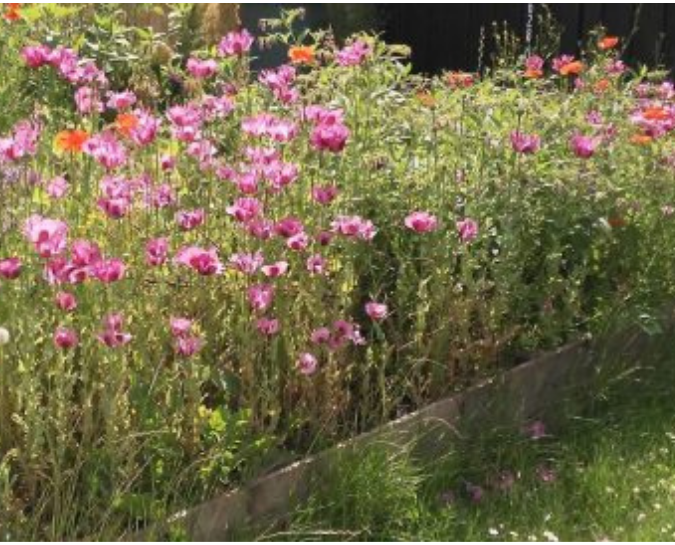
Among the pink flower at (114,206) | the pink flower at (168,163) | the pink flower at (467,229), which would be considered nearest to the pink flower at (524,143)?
the pink flower at (467,229)

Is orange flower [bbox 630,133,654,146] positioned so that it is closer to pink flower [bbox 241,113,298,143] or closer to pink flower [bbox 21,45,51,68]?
pink flower [bbox 241,113,298,143]

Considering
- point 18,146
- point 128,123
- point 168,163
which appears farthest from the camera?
point 168,163

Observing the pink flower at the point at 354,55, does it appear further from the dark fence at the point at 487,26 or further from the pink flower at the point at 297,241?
the dark fence at the point at 487,26

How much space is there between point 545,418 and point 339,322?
1003 millimetres

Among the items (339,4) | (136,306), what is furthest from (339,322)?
(339,4)

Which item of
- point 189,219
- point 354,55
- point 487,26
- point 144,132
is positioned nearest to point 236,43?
point 354,55

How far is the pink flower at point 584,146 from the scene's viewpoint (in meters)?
3.93

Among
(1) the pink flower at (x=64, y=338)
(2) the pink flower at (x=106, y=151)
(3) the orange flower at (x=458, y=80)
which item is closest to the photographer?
(1) the pink flower at (x=64, y=338)

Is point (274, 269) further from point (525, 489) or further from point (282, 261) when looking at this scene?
point (525, 489)

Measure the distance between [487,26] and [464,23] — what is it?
0.32 metres

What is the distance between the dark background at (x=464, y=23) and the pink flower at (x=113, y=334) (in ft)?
24.2

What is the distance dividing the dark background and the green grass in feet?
19.7

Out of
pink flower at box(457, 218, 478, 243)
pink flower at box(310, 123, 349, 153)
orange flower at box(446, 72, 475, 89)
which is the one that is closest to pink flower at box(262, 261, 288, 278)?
pink flower at box(310, 123, 349, 153)

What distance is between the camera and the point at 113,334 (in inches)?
106
